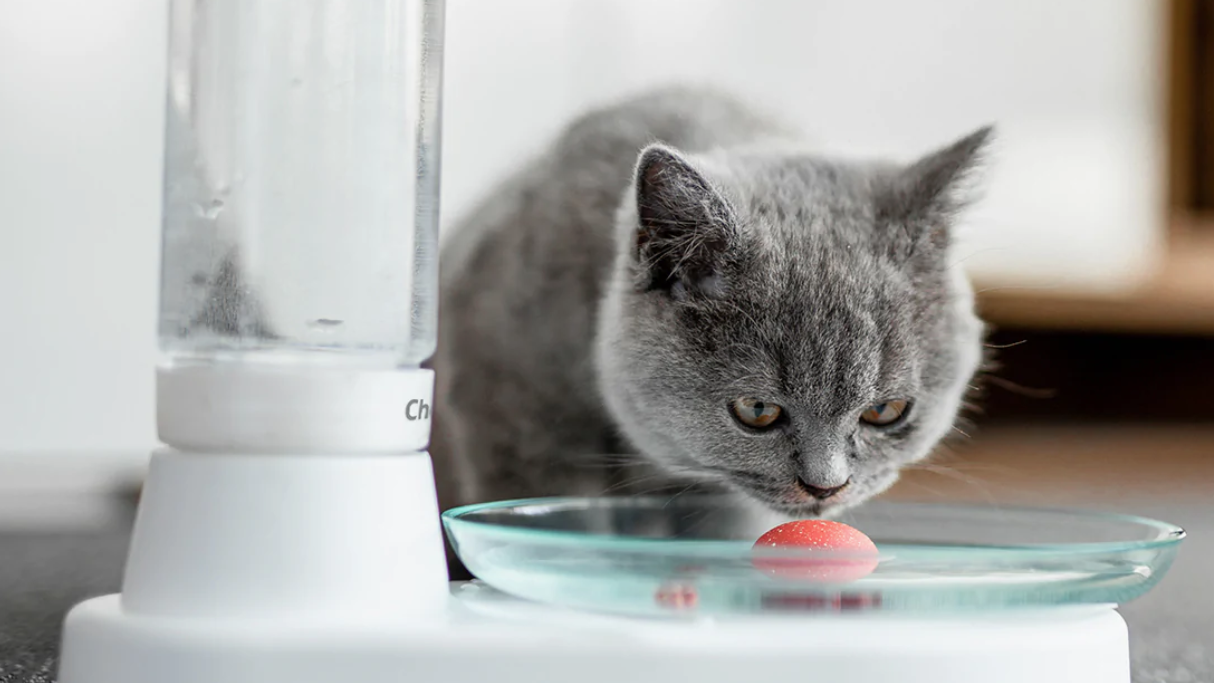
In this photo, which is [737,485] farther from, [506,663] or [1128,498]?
[1128,498]

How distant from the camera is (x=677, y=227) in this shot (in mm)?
882

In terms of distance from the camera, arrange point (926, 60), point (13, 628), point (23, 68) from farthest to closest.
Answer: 1. point (926, 60)
2. point (23, 68)
3. point (13, 628)

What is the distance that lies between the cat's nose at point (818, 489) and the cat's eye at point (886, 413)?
60mm

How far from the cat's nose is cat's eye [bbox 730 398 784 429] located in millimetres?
52

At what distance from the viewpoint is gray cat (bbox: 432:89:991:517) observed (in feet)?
2.85

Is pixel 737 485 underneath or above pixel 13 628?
above

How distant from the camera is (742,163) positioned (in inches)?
40.8

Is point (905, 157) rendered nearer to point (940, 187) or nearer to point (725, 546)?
point (940, 187)

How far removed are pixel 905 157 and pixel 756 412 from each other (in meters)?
0.38

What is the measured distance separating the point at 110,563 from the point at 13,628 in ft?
1.16

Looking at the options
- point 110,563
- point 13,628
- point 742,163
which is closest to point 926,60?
point 742,163

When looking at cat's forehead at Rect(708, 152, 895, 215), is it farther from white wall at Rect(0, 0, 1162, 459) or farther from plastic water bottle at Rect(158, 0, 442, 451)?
plastic water bottle at Rect(158, 0, 442, 451)

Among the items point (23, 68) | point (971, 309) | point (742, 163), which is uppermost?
point (23, 68)

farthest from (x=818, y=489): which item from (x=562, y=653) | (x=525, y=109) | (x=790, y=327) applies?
(x=525, y=109)
